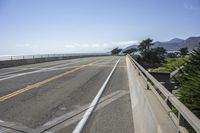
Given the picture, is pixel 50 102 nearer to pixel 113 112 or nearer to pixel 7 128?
pixel 113 112

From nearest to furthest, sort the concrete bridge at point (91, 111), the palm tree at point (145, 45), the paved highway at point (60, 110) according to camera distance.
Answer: the concrete bridge at point (91, 111)
the paved highway at point (60, 110)
the palm tree at point (145, 45)

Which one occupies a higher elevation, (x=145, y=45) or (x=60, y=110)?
(x=145, y=45)

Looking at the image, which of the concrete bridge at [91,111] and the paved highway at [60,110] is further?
the paved highway at [60,110]

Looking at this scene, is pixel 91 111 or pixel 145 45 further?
pixel 145 45

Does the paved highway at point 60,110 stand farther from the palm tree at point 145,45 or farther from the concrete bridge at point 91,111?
the palm tree at point 145,45

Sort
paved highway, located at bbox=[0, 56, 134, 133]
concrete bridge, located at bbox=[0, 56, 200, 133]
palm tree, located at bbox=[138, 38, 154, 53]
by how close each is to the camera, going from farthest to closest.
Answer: palm tree, located at bbox=[138, 38, 154, 53]
paved highway, located at bbox=[0, 56, 134, 133]
concrete bridge, located at bbox=[0, 56, 200, 133]

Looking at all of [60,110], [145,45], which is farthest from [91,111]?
[145,45]

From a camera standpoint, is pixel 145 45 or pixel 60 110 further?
pixel 145 45

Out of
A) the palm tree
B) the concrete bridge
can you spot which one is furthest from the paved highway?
the palm tree

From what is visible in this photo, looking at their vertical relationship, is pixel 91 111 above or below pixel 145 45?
below

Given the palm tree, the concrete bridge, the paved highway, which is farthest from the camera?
the palm tree

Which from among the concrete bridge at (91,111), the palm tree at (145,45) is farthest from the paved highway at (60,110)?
the palm tree at (145,45)

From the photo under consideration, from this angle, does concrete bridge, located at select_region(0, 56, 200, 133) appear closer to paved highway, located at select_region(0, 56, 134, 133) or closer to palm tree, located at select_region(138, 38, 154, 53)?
paved highway, located at select_region(0, 56, 134, 133)

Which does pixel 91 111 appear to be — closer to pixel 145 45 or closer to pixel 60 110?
pixel 60 110
